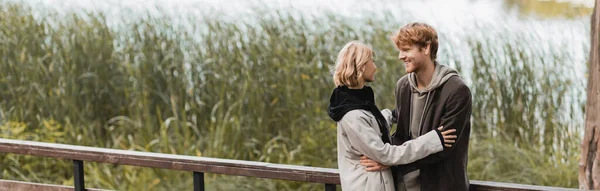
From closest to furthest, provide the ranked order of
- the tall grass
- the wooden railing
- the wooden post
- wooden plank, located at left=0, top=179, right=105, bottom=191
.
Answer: the wooden railing
wooden plank, located at left=0, top=179, right=105, bottom=191
the wooden post
the tall grass

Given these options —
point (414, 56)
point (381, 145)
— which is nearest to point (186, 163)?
point (381, 145)

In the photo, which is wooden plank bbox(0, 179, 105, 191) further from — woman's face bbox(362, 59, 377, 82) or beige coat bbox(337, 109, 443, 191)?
woman's face bbox(362, 59, 377, 82)

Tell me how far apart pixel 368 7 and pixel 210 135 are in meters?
1.51

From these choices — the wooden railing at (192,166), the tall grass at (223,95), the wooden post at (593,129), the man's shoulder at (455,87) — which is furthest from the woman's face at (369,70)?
the tall grass at (223,95)

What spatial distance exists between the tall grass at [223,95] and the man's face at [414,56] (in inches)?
101

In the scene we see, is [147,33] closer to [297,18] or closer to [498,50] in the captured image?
[297,18]

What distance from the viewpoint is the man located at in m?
2.75

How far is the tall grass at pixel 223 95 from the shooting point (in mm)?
5734

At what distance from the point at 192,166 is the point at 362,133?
1.13m

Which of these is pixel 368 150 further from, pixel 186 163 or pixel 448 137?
pixel 186 163

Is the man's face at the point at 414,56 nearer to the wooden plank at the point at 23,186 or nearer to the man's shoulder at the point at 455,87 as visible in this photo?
the man's shoulder at the point at 455,87

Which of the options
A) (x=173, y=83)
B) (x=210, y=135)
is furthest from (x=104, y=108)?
(x=210, y=135)

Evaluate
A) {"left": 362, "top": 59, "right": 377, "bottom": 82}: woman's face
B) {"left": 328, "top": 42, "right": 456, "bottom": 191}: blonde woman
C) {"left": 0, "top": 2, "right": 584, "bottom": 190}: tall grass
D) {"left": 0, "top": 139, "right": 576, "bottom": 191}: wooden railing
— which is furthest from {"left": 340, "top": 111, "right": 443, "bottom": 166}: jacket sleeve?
{"left": 0, "top": 2, "right": 584, "bottom": 190}: tall grass

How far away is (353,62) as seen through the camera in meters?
2.78
